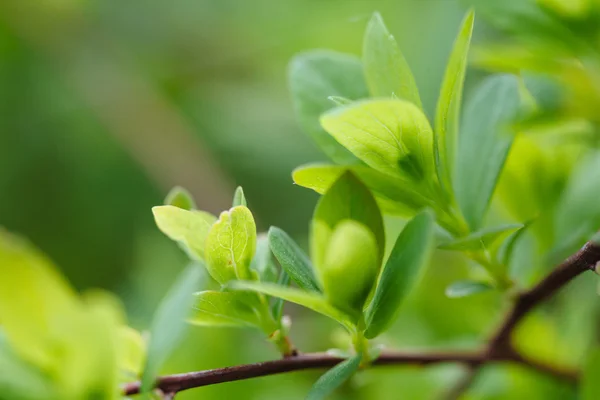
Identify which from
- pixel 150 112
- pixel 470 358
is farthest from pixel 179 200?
pixel 150 112

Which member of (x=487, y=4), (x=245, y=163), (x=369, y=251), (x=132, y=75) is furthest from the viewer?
(x=132, y=75)

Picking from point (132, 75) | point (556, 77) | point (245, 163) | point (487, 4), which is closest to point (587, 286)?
point (556, 77)

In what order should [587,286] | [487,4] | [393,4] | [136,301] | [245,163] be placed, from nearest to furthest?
[487,4] < [587,286] < [136,301] < [393,4] < [245,163]

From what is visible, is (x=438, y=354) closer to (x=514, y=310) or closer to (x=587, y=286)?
(x=514, y=310)

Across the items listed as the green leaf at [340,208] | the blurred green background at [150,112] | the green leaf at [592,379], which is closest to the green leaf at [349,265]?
the green leaf at [340,208]

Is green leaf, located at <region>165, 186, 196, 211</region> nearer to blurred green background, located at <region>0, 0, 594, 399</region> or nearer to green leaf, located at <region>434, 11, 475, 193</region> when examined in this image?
green leaf, located at <region>434, 11, 475, 193</region>

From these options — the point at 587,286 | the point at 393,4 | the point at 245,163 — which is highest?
the point at 393,4
